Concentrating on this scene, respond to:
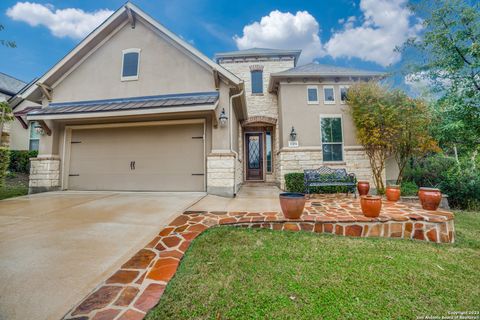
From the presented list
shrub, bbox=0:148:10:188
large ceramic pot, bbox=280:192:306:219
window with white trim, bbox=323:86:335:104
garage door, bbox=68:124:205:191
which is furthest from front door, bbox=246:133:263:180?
shrub, bbox=0:148:10:188

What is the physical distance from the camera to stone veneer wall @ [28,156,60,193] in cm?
631

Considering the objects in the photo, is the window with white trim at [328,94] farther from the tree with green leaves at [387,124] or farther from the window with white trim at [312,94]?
the tree with green leaves at [387,124]

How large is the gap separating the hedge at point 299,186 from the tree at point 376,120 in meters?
1.92

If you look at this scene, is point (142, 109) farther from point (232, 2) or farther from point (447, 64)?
point (447, 64)

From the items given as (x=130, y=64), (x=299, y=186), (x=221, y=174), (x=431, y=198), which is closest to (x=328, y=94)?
(x=299, y=186)

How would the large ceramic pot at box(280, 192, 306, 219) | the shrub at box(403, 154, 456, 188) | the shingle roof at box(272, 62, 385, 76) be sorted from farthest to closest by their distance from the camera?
the shingle roof at box(272, 62, 385, 76) < the shrub at box(403, 154, 456, 188) < the large ceramic pot at box(280, 192, 306, 219)

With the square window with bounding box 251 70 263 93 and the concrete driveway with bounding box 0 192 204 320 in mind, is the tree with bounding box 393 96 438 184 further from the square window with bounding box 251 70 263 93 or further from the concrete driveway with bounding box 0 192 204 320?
the concrete driveway with bounding box 0 192 204 320

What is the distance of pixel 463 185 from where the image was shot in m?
6.67

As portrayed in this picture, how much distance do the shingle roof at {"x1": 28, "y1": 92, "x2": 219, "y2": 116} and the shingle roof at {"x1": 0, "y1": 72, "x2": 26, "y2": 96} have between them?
7664mm

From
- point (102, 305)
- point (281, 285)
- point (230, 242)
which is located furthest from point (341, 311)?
point (102, 305)

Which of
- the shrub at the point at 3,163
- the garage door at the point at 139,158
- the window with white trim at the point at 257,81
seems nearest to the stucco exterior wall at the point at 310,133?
the window with white trim at the point at 257,81

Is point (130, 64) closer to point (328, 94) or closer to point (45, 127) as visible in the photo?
point (45, 127)

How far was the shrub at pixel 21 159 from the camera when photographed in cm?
869

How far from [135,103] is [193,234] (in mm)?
4755
